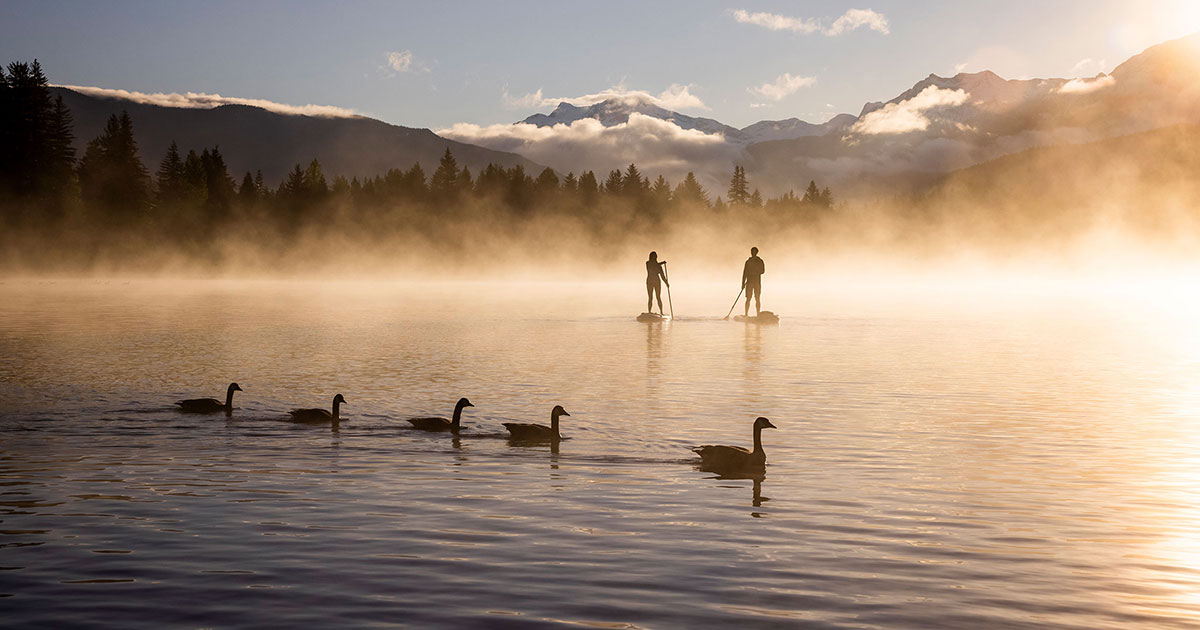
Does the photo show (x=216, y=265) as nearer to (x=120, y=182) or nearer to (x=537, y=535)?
(x=120, y=182)

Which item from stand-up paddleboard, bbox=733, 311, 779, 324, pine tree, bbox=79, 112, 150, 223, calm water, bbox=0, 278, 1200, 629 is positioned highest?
pine tree, bbox=79, 112, 150, 223

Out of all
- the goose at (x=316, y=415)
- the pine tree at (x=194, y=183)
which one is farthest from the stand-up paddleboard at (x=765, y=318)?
the pine tree at (x=194, y=183)

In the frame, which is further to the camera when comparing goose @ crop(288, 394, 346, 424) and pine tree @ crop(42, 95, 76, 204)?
pine tree @ crop(42, 95, 76, 204)

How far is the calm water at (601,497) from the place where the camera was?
10586mm

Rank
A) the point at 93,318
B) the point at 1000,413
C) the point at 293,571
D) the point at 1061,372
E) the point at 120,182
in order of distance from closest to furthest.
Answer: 1. the point at 293,571
2. the point at 1000,413
3. the point at 1061,372
4. the point at 93,318
5. the point at 120,182

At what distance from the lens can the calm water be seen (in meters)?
10.6

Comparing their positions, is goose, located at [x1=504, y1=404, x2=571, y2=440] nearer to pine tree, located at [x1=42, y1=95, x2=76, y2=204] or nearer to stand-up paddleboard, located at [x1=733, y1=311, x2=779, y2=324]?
stand-up paddleboard, located at [x1=733, y1=311, x2=779, y2=324]

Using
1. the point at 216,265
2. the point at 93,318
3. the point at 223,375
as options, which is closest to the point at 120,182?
the point at 216,265

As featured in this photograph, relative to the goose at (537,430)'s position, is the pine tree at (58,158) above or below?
above

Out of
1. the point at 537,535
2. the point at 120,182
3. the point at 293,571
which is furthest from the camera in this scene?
the point at 120,182

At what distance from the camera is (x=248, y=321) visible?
181 feet

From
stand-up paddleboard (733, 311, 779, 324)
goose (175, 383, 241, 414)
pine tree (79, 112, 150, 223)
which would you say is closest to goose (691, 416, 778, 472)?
goose (175, 383, 241, 414)

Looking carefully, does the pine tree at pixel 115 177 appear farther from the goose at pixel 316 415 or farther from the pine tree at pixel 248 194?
the goose at pixel 316 415

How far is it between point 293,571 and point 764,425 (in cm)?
886
